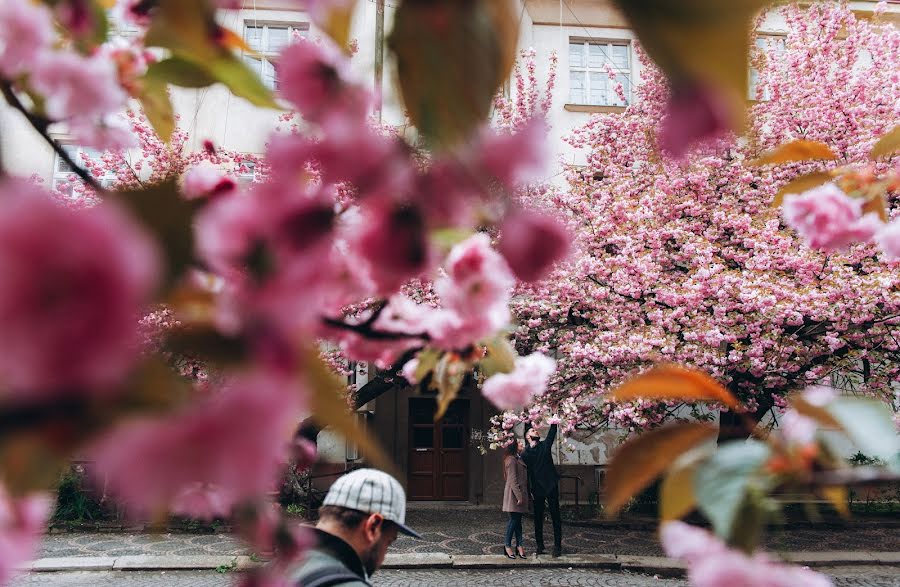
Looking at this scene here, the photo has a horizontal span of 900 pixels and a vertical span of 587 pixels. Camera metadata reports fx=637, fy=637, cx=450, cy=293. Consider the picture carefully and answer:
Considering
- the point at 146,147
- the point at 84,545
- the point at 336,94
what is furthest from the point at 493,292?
the point at 146,147

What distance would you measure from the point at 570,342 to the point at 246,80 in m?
8.75

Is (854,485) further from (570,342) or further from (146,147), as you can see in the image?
(146,147)

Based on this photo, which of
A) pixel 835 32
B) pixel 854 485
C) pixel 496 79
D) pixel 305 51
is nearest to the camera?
pixel 496 79

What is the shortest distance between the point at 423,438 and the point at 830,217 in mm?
11587

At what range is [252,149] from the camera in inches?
460

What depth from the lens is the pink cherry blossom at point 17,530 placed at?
1.29ft

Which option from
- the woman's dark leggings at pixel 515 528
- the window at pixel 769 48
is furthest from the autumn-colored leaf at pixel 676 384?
the window at pixel 769 48

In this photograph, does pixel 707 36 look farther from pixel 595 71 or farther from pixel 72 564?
pixel 595 71

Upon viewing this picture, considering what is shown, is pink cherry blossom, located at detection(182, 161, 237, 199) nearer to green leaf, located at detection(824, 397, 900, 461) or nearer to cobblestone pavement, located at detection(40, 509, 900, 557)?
green leaf, located at detection(824, 397, 900, 461)

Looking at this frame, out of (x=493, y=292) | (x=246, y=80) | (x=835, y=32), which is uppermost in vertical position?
(x=835, y=32)

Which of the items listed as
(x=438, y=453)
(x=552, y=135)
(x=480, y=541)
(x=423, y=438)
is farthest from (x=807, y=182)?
(x=423, y=438)

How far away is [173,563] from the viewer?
7645mm

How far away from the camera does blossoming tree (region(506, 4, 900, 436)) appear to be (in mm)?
7741

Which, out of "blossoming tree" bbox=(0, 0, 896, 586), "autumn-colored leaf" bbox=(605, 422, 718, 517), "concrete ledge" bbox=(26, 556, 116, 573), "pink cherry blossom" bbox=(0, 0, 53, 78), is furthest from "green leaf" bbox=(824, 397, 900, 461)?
"concrete ledge" bbox=(26, 556, 116, 573)
